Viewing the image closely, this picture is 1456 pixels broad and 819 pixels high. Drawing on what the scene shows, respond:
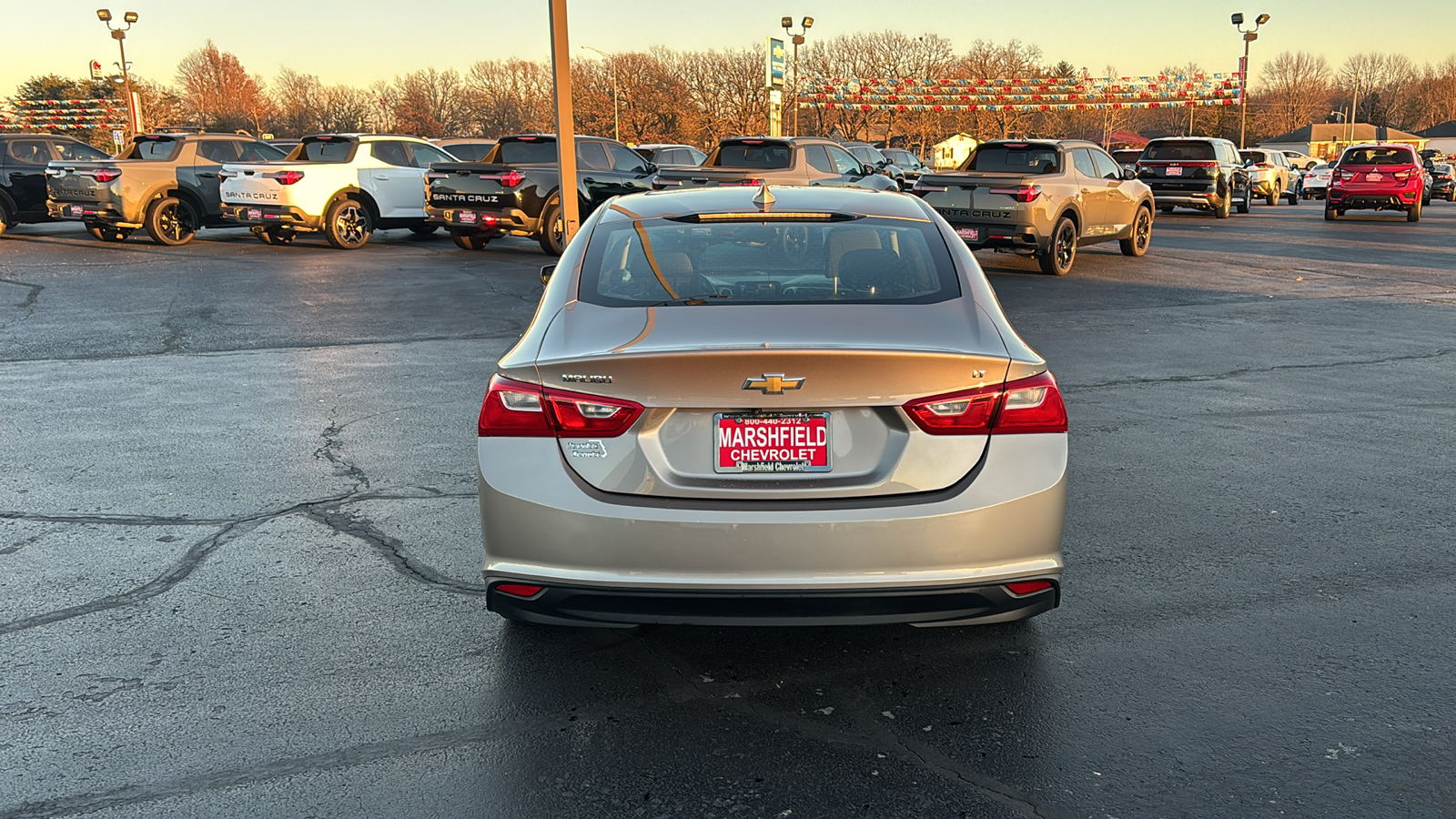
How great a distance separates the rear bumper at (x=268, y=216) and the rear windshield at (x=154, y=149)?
221 cm

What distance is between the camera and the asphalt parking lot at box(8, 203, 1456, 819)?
3105mm

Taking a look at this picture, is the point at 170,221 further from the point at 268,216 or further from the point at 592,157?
the point at 592,157

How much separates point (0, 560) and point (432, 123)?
110519mm

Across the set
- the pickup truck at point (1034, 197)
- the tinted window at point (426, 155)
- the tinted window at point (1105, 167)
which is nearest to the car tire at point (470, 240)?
the tinted window at point (426, 155)

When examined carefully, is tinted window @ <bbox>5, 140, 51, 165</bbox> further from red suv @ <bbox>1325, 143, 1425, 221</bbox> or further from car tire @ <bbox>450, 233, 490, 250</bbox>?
red suv @ <bbox>1325, 143, 1425, 221</bbox>

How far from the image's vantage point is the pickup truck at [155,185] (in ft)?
65.3

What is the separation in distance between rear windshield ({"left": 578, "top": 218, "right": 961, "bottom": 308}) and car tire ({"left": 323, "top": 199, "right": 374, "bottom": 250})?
16.6m

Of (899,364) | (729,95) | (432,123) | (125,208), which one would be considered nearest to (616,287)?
(899,364)

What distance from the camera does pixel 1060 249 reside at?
1617 cm

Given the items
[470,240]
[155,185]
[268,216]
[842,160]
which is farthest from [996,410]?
[155,185]

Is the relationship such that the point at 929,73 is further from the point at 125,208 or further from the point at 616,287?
the point at 616,287

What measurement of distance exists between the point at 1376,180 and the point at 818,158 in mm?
16674

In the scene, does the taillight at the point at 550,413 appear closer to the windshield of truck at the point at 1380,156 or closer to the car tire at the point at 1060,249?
the car tire at the point at 1060,249

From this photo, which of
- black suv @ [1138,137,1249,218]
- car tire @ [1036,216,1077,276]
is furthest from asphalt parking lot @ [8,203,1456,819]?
black suv @ [1138,137,1249,218]
